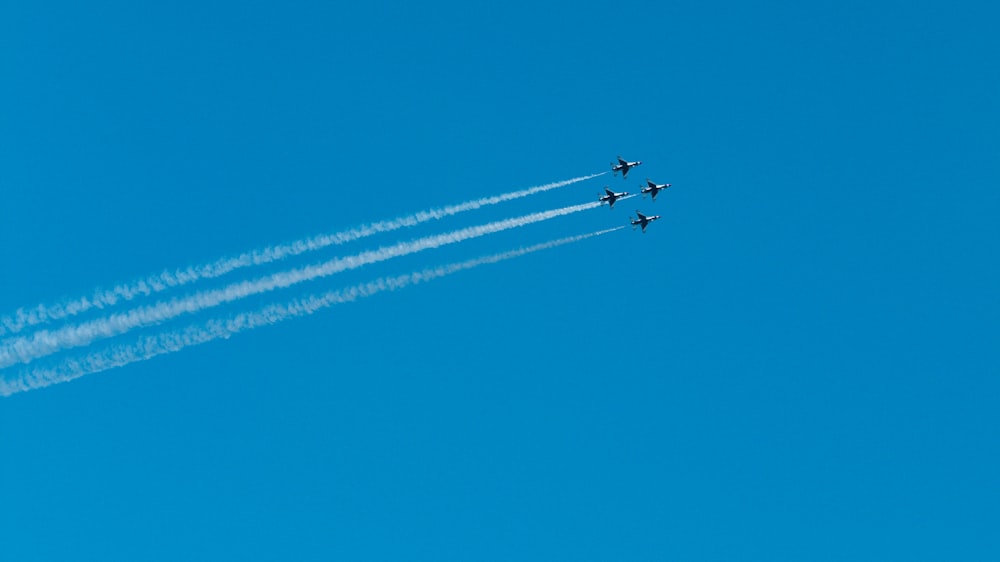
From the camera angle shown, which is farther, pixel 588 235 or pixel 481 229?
pixel 588 235

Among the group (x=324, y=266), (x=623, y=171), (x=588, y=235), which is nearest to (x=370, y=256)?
(x=324, y=266)

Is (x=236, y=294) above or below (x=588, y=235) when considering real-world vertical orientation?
below

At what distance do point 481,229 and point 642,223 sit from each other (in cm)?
3325

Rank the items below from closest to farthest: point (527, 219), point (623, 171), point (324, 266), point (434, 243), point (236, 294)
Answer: point (236, 294), point (324, 266), point (434, 243), point (527, 219), point (623, 171)

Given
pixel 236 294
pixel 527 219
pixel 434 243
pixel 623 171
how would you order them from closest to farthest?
pixel 236 294, pixel 434 243, pixel 527 219, pixel 623 171

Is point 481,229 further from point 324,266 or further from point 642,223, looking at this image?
point 642,223

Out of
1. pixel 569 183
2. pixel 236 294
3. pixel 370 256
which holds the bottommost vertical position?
pixel 236 294

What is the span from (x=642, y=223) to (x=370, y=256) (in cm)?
4809

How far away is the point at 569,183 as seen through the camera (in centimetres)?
13125

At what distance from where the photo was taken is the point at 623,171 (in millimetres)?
145625

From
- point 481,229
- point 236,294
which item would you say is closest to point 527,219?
point 481,229

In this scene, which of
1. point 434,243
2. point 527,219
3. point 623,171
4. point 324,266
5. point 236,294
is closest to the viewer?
point 236,294

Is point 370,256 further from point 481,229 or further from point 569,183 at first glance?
point 569,183

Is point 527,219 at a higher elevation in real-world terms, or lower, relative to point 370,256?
higher
